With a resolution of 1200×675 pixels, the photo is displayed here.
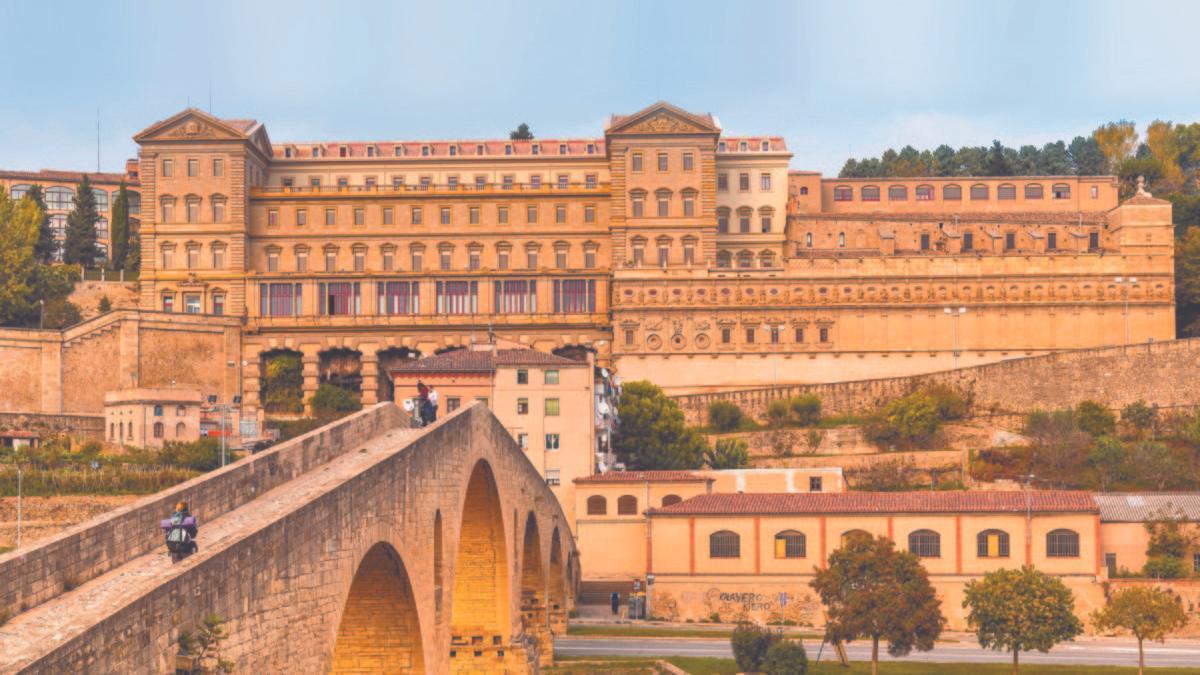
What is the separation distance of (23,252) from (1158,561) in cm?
8110

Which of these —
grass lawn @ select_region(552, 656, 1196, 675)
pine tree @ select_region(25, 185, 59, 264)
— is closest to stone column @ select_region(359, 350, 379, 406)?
pine tree @ select_region(25, 185, 59, 264)

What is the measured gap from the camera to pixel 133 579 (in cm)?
2277

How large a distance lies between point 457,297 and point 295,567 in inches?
3989

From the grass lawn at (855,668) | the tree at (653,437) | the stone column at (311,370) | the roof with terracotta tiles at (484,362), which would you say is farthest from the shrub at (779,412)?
the grass lawn at (855,668)

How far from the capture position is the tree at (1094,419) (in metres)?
107

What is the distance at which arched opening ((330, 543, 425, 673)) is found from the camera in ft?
111

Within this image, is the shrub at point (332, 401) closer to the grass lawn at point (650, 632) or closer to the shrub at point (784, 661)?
the grass lawn at point (650, 632)

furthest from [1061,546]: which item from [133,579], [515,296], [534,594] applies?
[133,579]

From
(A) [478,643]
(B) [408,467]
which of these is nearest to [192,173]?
(A) [478,643]

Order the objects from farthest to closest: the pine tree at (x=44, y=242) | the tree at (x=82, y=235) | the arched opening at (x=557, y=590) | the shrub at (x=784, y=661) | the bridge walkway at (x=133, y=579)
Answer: the tree at (x=82, y=235) → the pine tree at (x=44, y=242) → the arched opening at (x=557, y=590) → the shrub at (x=784, y=661) → the bridge walkway at (x=133, y=579)

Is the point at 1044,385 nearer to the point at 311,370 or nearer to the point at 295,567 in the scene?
the point at 311,370

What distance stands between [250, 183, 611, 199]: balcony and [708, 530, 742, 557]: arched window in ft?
180

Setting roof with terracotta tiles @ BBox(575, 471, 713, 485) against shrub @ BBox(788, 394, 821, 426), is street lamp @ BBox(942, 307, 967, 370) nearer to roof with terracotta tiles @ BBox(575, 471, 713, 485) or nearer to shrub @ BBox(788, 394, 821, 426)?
shrub @ BBox(788, 394, 821, 426)

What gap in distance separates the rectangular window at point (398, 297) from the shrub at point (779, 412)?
26.9 m
